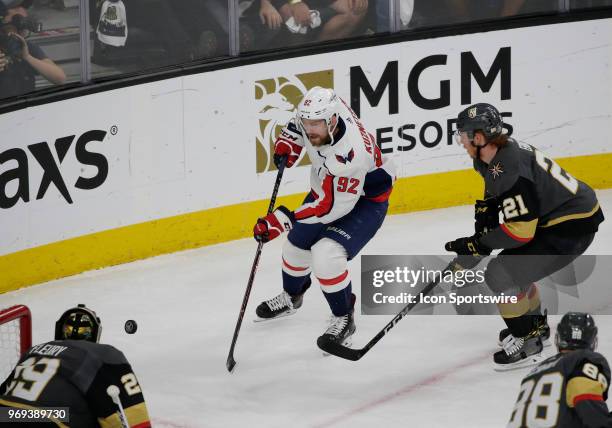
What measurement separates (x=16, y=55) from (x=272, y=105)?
152 cm

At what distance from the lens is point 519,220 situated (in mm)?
5383

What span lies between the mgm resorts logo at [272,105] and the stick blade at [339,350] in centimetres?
191

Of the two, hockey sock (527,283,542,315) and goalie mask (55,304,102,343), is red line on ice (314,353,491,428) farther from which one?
goalie mask (55,304,102,343)

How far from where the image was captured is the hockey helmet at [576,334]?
13.0 ft

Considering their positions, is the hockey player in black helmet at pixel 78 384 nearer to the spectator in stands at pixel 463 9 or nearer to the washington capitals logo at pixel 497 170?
the washington capitals logo at pixel 497 170

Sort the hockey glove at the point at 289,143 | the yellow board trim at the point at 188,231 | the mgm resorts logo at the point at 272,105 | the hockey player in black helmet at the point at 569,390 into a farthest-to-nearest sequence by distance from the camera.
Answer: the mgm resorts logo at the point at 272,105 < the yellow board trim at the point at 188,231 < the hockey glove at the point at 289,143 < the hockey player in black helmet at the point at 569,390

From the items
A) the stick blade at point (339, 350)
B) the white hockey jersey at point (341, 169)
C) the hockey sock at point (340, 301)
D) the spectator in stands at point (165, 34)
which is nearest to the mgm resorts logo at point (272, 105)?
the spectator in stands at point (165, 34)

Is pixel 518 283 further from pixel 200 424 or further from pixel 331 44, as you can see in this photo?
pixel 331 44

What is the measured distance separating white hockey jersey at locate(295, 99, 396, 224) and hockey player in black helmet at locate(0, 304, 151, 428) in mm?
1882

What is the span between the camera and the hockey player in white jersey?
565cm

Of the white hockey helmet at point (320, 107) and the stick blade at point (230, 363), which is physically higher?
the white hockey helmet at point (320, 107)

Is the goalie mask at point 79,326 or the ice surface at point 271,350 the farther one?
the ice surface at point 271,350

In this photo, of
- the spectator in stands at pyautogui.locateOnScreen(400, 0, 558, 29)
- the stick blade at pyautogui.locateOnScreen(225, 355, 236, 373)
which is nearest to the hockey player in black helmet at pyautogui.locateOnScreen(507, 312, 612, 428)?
the stick blade at pyautogui.locateOnScreen(225, 355, 236, 373)

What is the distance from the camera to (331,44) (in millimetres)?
7621
